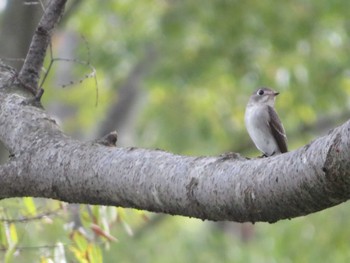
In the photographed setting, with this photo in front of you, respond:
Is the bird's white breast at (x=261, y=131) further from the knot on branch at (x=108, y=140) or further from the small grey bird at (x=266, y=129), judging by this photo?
the knot on branch at (x=108, y=140)

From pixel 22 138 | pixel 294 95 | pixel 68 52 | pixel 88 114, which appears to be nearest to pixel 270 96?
pixel 22 138

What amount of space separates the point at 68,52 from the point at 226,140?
2536 millimetres

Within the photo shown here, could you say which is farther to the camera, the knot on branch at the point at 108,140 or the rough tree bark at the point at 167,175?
the knot on branch at the point at 108,140

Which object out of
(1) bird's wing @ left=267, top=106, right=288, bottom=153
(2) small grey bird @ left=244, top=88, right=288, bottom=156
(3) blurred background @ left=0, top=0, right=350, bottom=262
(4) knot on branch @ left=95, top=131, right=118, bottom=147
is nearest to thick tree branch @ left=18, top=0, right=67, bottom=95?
(4) knot on branch @ left=95, top=131, right=118, bottom=147

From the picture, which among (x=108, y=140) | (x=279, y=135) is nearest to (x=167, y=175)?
(x=108, y=140)

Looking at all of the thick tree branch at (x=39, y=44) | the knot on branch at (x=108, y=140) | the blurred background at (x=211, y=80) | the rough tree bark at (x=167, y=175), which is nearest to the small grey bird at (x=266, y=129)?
the thick tree branch at (x=39, y=44)

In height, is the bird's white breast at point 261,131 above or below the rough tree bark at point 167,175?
below

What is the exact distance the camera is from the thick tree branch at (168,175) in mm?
2422

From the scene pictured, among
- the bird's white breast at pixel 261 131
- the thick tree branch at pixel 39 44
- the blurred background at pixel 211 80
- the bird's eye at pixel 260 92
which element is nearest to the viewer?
the thick tree branch at pixel 39 44

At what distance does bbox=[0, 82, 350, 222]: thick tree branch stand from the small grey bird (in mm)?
2567

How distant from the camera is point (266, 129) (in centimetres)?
595

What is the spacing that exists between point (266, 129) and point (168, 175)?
10.3ft

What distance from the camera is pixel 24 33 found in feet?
22.4

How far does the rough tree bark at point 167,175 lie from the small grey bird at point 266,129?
251 cm
